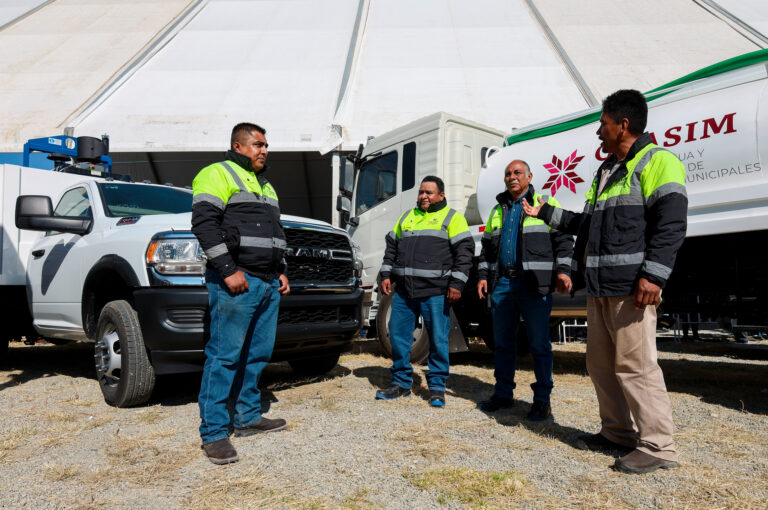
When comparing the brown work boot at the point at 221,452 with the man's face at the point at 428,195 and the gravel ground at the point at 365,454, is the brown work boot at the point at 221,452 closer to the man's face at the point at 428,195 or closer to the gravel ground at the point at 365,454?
the gravel ground at the point at 365,454

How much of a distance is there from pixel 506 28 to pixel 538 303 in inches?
616

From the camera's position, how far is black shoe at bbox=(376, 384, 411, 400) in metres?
4.16

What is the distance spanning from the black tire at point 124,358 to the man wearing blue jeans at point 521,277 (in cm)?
251

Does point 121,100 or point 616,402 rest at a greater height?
point 121,100

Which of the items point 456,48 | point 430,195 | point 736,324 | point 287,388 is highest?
point 456,48

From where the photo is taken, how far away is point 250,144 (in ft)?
9.97

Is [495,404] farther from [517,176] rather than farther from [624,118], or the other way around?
[624,118]

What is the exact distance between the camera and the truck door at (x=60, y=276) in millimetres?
4441

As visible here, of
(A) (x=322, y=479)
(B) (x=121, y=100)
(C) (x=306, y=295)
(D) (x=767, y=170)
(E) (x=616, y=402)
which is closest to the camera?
(A) (x=322, y=479)

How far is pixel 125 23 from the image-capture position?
60.2 feet

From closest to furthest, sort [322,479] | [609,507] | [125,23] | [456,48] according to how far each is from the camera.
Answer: [609,507], [322,479], [456,48], [125,23]

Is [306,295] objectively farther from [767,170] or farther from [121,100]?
[121,100]

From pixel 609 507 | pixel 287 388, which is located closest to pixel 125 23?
pixel 287 388

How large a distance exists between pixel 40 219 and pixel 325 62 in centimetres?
1175
